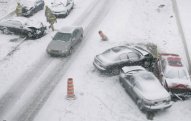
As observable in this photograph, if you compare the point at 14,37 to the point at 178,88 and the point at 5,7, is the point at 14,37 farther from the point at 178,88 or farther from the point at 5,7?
the point at 178,88

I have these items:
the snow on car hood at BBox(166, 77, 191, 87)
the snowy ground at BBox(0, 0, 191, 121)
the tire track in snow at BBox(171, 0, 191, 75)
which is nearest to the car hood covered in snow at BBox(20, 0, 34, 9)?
the snowy ground at BBox(0, 0, 191, 121)

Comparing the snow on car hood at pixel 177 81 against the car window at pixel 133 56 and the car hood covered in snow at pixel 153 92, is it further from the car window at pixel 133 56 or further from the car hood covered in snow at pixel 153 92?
the car window at pixel 133 56

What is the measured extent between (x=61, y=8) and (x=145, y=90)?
1716 cm

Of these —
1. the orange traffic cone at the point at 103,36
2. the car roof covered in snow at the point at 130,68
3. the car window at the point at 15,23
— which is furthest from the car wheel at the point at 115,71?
the car window at the point at 15,23

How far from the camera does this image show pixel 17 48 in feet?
90.4

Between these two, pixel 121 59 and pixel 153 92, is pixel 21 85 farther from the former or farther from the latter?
pixel 153 92

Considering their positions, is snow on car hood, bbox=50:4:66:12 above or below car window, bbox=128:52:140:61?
above

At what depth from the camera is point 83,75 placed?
77.5ft

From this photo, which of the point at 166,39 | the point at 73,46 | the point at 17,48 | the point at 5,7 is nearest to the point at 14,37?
the point at 17,48

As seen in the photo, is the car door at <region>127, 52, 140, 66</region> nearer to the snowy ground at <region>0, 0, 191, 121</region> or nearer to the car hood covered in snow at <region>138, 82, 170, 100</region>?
the snowy ground at <region>0, 0, 191, 121</region>

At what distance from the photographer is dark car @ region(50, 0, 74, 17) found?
34.2 meters

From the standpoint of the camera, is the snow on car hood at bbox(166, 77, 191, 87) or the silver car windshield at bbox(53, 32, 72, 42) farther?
the silver car windshield at bbox(53, 32, 72, 42)

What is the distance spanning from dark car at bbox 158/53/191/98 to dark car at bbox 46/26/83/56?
22.2 feet

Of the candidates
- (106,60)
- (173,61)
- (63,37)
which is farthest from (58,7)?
(173,61)
